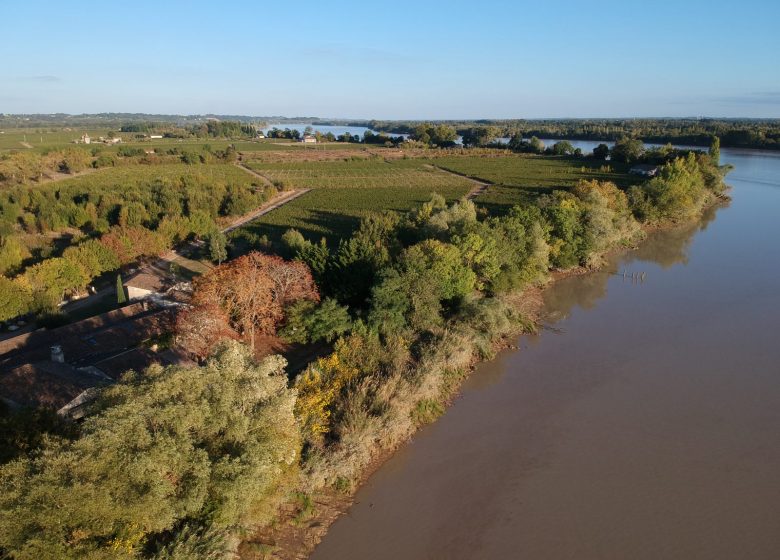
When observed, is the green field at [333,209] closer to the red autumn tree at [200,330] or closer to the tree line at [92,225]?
the tree line at [92,225]

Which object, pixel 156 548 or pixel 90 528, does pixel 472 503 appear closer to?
pixel 156 548

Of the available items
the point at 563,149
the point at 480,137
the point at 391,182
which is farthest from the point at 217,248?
the point at 480,137

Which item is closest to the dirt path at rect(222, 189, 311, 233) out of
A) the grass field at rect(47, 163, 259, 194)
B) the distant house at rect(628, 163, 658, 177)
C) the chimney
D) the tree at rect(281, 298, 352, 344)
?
the grass field at rect(47, 163, 259, 194)

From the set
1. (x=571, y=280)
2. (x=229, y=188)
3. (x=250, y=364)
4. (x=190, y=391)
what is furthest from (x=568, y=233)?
(x=229, y=188)

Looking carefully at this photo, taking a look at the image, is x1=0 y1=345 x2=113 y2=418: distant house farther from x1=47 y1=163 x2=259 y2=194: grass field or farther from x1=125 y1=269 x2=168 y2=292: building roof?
x1=47 y1=163 x2=259 y2=194: grass field

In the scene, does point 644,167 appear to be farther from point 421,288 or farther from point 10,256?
point 10,256
